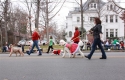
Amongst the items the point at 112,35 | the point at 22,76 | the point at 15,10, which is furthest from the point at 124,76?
the point at 15,10

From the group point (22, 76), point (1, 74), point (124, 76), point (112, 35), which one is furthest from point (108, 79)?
point (112, 35)

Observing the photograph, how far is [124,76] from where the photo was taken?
6949 mm

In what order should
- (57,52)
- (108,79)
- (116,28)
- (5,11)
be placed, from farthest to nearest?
(116,28), (5,11), (57,52), (108,79)

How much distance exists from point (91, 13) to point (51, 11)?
20.8m

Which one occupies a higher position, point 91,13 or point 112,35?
point 91,13

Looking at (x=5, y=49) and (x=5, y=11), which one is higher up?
(x=5, y=11)

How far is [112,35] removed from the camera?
5950 cm

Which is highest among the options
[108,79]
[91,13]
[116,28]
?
[91,13]

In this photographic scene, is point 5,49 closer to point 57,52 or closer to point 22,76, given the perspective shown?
point 57,52

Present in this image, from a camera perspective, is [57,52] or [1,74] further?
[57,52]

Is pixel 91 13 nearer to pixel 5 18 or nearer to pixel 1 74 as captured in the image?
pixel 5 18

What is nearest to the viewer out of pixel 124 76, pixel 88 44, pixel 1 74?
pixel 124 76

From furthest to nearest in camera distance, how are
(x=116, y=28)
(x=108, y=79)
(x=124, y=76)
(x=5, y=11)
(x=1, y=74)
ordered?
(x=116, y=28) → (x=5, y=11) → (x=1, y=74) → (x=124, y=76) → (x=108, y=79)

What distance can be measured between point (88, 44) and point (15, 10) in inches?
1576
